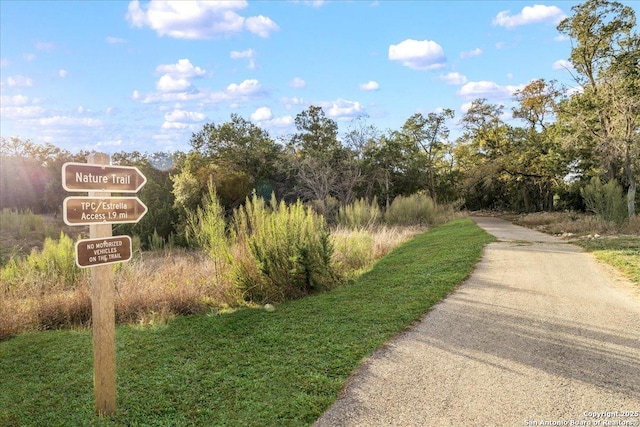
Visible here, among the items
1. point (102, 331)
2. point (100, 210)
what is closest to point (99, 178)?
point (100, 210)

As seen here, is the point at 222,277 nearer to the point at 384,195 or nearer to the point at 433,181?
the point at 384,195

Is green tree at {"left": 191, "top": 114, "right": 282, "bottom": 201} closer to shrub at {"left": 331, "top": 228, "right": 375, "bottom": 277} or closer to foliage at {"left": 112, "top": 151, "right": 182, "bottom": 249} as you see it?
foliage at {"left": 112, "top": 151, "right": 182, "bottom": 249}

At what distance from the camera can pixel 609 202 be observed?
17.2 metres

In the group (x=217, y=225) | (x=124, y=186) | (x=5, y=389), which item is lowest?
(x=5, y=389)

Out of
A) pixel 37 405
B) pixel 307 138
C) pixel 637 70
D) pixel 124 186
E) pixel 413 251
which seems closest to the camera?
pixel 124 186

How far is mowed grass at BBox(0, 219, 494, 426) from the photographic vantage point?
3.76m

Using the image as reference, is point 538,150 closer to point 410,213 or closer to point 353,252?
point 410,213

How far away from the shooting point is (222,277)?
8.10 metres

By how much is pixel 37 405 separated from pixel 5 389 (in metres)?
0.85

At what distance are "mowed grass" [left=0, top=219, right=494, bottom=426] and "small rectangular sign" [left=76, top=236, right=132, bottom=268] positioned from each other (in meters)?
1.42

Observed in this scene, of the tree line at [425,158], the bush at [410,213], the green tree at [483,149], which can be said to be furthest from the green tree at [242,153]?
the green tree at [483,149]

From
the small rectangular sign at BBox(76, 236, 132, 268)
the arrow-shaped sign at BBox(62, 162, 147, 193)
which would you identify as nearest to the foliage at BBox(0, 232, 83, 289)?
the small rectangular sign at BBox(76, 236, 132, 268)

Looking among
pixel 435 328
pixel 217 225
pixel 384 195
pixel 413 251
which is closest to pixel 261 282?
pixel 217 225

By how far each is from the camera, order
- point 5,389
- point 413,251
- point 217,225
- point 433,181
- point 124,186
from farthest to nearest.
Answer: point 433,181
point 413,251
point 217,225
point 5,389
point 124,186
